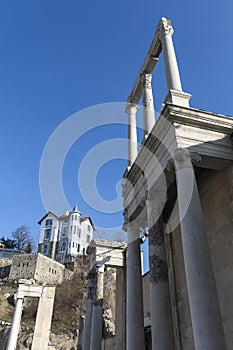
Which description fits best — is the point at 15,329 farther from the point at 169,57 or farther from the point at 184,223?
the point at 169,57

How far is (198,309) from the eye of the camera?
20.3ft

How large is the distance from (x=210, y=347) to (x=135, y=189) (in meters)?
7.05

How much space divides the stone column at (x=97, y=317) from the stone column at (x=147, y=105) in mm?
10023

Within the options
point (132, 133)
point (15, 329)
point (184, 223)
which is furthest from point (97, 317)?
point (184, 223)

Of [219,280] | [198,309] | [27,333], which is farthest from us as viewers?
[27,333]

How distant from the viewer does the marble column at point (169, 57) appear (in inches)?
399

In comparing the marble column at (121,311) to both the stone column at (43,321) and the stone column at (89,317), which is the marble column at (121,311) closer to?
the stone column at (89,317)

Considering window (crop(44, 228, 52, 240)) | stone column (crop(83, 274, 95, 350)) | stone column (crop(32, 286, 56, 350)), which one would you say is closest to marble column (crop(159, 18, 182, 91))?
stone column (crop(83, 274, 95, 350))

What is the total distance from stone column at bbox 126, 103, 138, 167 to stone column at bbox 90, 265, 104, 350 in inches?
315

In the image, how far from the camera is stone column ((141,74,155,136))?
40.8 feet

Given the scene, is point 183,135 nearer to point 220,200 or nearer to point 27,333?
point 220,200

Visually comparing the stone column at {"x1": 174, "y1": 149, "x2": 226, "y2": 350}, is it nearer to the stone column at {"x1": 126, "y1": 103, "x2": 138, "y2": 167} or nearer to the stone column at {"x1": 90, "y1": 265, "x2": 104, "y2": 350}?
the stone column at {"x1": 126, "y1": 103, "x2": 138, "y2": 167}

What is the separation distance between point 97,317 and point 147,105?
42.4 ft

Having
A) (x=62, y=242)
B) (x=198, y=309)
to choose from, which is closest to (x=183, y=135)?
(x=198, y=309)
